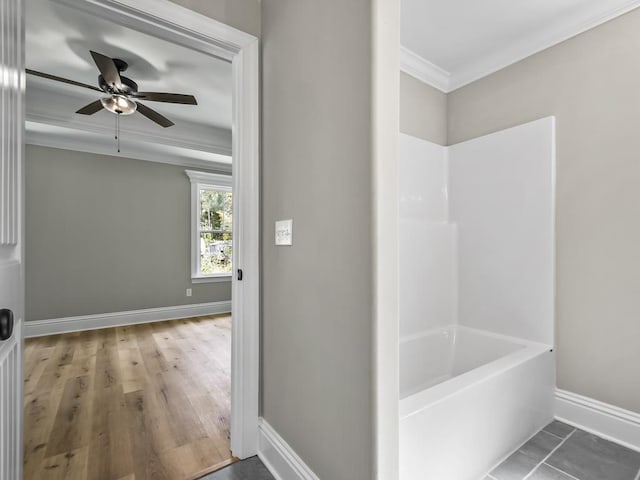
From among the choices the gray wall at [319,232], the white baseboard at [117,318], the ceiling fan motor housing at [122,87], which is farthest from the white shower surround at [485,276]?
the white baseboard at [117,318]

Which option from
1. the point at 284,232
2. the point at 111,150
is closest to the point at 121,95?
the point at 111,150

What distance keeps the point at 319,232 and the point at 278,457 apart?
3.60 feet

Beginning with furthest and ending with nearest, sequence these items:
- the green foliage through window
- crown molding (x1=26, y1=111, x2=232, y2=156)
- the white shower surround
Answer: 1. the green foliage through window
2. crown molding (x1=26, y1=111, x2=232, y2=156)
3. the white shower surround

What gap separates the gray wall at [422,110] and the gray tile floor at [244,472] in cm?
243

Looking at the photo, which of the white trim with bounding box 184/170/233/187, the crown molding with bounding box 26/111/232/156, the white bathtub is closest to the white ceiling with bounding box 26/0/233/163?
the crown molding with bounding box 26/111/232/156

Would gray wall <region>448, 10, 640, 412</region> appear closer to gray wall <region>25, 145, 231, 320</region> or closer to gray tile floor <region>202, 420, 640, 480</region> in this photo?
gray tile floor <region>202, 420, 640, 480</region>

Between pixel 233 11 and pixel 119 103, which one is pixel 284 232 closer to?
pixel 233 11

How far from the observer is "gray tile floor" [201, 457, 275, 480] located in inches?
58.2

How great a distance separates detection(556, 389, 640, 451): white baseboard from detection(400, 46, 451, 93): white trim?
8.25ft

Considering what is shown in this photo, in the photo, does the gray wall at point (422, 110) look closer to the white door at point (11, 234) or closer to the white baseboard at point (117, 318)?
the white door at point (11, 234)

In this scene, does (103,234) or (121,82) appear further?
(103,234)

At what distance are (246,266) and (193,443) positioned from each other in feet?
3.46

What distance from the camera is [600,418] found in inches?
73.6

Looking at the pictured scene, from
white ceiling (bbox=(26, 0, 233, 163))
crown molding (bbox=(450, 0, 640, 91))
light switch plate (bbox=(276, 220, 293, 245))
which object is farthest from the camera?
white ceiling (bbox=(26, 0, 233, 163))
